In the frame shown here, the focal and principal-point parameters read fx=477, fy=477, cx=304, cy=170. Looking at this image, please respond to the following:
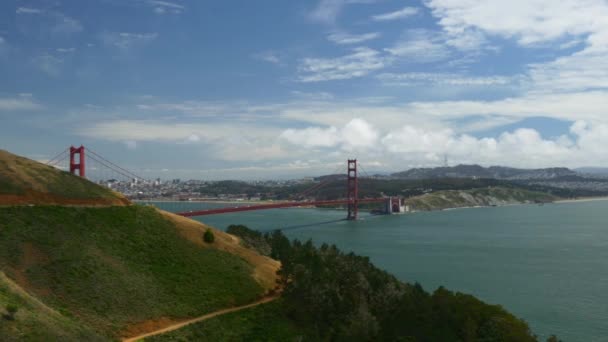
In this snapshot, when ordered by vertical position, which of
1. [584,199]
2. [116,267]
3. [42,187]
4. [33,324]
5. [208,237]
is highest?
[42,187]

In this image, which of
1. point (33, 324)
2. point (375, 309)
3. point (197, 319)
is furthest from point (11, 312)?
point (375, 309)

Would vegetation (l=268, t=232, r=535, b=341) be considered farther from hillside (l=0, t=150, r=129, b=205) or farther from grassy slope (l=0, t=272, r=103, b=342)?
hillside (l=0, t=150, r=129, b=205)

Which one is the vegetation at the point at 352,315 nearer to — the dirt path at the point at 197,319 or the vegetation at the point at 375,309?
the vegetation at the point at 375,309

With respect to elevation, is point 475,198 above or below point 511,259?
above

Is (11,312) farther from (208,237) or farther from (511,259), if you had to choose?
(511,259)

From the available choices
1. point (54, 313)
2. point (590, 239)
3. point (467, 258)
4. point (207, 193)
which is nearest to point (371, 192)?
point (207, 193)
